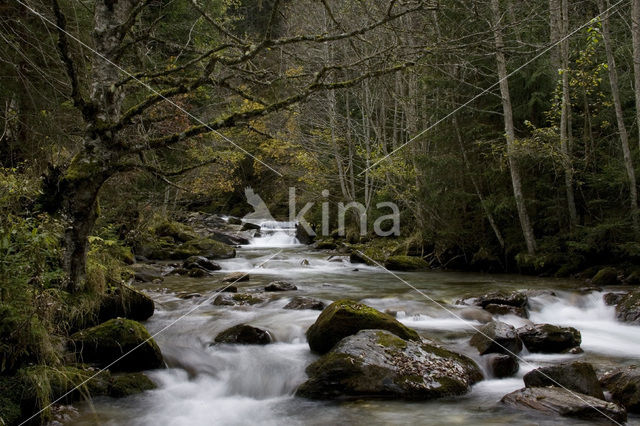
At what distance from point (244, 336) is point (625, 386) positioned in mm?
4751

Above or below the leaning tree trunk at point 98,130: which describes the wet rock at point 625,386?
below

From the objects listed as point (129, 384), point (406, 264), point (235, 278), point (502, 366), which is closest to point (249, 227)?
point (406, 264)

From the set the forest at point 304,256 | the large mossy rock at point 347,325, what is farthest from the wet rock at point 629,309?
the large mossy rock at point 347,325

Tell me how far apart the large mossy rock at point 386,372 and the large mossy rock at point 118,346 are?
6.39 feet

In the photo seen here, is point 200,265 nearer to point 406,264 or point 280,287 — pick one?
point 280,287

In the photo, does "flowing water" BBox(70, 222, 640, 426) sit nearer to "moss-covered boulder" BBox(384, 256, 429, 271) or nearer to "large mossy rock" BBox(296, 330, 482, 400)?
"large mossy rock" BBox(296, 330, 482, 400)

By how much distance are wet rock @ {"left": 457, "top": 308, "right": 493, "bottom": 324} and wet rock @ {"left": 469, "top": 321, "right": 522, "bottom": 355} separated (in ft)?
4.21

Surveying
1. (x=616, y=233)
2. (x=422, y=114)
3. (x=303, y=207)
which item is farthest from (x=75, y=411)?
(x=303, y=207)

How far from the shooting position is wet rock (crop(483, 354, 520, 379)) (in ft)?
19.1

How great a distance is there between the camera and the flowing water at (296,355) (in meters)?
4.80

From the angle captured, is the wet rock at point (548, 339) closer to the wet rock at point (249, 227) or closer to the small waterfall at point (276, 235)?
the small waterfall at point (276, 235)

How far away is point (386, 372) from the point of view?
5.25m

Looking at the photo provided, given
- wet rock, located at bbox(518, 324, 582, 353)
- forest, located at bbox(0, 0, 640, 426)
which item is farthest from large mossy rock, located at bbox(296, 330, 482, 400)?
wet rock, located at bbox(518, 324, 582, 353)

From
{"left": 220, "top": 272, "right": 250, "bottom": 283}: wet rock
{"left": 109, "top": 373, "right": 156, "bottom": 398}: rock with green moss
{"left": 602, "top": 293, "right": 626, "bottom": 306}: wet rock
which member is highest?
{"left": 602, "top": 293, "right": 626, "bottom": 306}: wet rock
